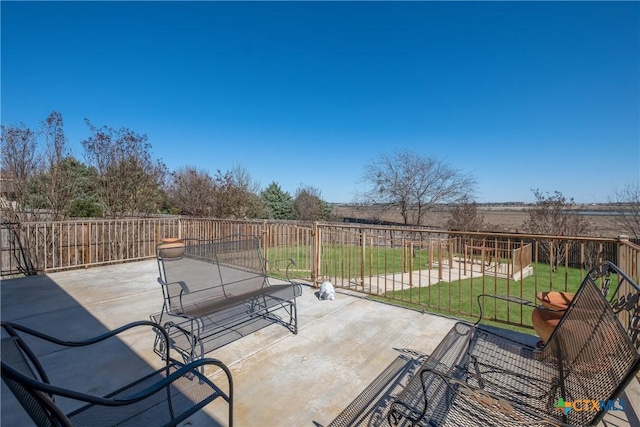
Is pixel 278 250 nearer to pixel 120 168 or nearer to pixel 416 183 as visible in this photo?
pixel 120 168

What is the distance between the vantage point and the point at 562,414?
1.27m

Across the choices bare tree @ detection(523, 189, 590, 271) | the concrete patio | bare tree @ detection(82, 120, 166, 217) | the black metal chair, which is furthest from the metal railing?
the black metal chair

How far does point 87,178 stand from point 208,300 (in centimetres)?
914

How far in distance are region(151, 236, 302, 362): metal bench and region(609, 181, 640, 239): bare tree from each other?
13.2 metres

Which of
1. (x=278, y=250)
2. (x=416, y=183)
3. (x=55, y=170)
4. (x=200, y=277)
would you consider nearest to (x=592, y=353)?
(x=200, y=277)

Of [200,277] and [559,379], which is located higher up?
[200,277]

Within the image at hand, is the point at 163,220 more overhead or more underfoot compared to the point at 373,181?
more underfoot

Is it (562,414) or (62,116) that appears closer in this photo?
(562,414)

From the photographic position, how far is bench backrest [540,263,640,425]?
1.09 meters

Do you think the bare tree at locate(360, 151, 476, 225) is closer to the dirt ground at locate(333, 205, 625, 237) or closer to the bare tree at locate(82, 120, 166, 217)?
the dirt ground at locate(333, 205, 625, 237)

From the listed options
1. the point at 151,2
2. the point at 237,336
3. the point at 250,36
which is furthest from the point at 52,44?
the point at 237,336

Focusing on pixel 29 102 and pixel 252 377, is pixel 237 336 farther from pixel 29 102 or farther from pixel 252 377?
pixel 29 102

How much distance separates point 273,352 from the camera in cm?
269

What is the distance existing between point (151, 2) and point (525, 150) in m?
18.4
